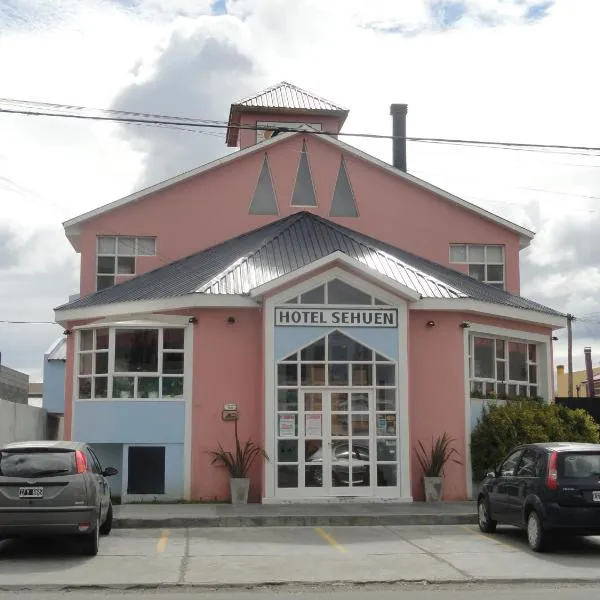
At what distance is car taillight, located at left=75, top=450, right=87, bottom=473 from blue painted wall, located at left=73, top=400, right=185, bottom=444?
714 centimetres

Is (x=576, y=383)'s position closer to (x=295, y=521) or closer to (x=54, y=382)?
(x=54, y=382)

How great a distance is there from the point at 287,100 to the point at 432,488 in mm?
14985

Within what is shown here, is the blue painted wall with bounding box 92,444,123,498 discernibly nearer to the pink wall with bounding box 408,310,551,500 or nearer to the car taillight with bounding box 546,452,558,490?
the pink wall with bounding box 408,310,551,500

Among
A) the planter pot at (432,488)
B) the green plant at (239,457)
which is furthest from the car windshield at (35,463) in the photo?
the planter pot at (432,488)

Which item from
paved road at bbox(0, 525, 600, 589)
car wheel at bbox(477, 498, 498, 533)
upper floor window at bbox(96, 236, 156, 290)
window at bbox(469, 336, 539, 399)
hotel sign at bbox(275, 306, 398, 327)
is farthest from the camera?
upper floor window at bbox(96, 236, 156, 290)

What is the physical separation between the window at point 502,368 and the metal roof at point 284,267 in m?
0.99

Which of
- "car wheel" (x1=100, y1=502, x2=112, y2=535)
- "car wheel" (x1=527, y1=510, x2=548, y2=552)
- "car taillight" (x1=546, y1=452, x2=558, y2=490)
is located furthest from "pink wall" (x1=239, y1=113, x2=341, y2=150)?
"car wheel" (x1=527, y1=510, x2=548, y2=552)

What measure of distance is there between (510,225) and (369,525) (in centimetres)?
1233

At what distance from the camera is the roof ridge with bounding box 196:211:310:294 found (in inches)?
804

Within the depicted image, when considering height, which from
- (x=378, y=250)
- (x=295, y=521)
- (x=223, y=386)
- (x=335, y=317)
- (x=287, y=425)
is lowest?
(x=295, y=521)

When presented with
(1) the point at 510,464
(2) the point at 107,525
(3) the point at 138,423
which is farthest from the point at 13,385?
(1) the point at 510,464

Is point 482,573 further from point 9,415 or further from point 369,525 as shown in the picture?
point 9,415

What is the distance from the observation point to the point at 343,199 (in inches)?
1017

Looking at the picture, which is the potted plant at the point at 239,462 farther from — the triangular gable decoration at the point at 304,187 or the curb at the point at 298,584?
the curb at the point at 298,584
